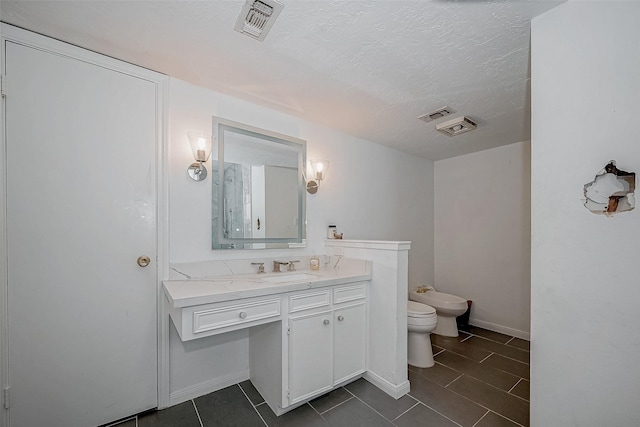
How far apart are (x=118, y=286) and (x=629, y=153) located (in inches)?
104

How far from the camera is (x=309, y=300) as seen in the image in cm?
181

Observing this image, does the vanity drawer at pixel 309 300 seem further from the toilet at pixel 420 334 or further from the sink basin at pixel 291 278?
the toilet at pixel 420 334

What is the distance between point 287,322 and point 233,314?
0.37 metres

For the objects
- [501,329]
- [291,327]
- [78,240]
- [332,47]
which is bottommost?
[501,329]

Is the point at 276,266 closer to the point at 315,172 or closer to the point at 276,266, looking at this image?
the point at 276,266

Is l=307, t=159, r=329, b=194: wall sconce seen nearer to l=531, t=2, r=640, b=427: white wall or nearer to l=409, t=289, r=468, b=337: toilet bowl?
l=531, t=2, r=640, b=427: white wall

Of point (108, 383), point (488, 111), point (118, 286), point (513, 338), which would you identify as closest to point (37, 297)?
point (118, 286)

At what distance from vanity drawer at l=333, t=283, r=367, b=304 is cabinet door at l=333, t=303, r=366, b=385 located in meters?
0.07

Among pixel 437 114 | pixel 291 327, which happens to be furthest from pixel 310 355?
pixel 437 114

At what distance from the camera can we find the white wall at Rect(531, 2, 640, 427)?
953mm

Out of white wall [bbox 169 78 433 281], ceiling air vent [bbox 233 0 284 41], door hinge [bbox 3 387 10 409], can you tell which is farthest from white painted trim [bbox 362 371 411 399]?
ceiling air vent [bbox 233 0 284 41]

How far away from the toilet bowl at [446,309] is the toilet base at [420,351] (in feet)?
2.25

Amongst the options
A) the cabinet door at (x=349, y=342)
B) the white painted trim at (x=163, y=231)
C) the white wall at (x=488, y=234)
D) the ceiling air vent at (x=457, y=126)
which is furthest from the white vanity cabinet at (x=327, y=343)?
the white wall at (x=488, y=234)

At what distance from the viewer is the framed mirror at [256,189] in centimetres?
202
